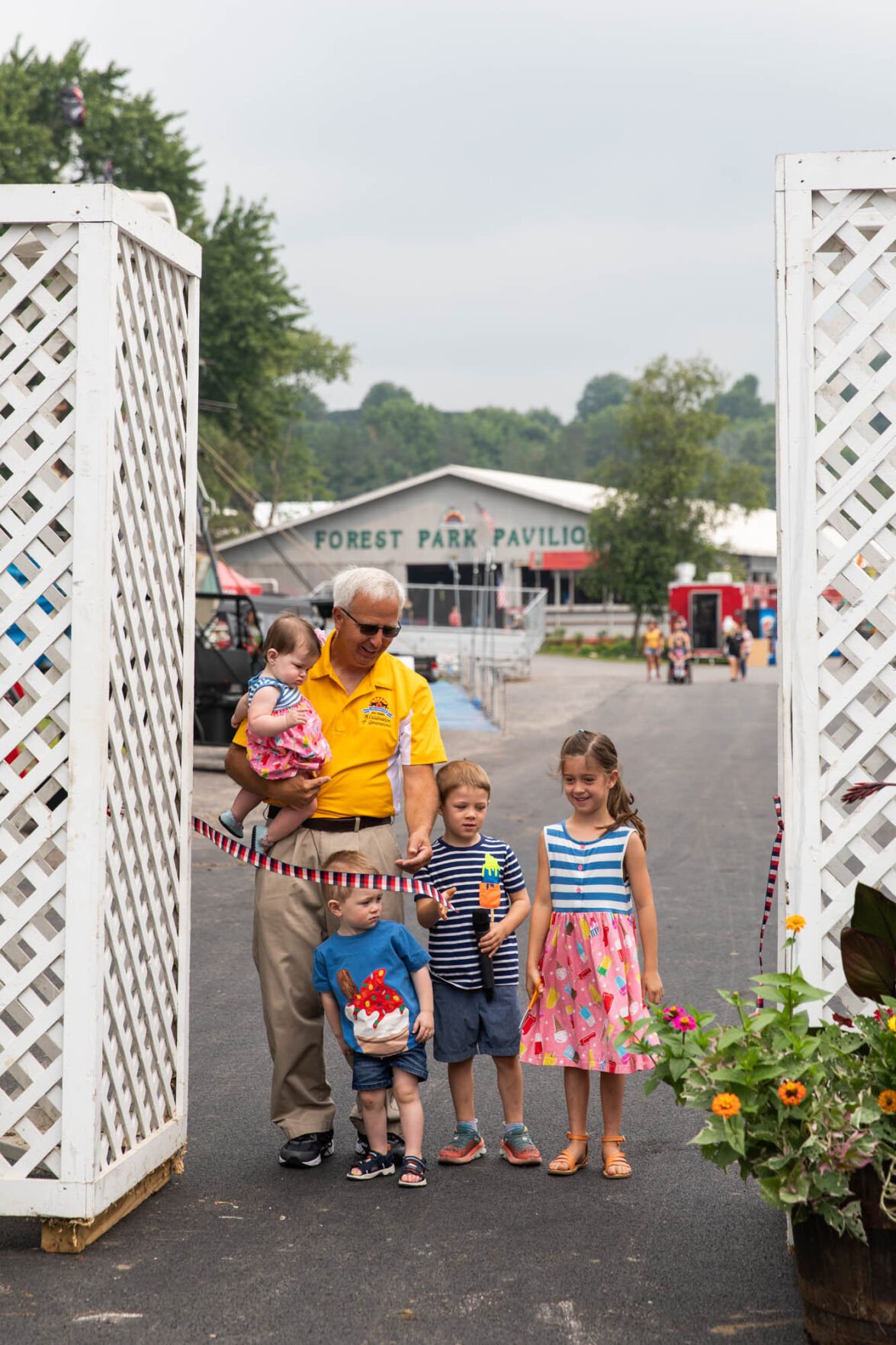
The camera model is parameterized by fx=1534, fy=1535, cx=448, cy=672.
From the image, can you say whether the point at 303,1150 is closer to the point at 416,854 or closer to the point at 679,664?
the point at 416,854

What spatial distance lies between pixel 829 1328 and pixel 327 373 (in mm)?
89931

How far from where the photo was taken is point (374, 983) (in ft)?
15.7

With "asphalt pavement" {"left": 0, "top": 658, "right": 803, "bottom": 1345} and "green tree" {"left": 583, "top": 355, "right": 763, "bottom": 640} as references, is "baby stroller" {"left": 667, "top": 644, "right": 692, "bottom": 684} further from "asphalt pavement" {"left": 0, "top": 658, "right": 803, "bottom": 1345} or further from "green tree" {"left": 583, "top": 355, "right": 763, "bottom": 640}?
"asphalt pavement" {"left": 0, "top": 658, "right": 803, "bottom": 1345}

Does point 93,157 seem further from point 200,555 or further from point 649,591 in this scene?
point 649,591

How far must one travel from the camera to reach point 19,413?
4.25 metres

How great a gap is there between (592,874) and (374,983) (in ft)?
2.54

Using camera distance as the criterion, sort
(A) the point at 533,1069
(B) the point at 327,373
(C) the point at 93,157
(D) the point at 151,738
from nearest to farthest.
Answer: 1. (D) the point at 151,738
2. (A) the point at 533,1069
3. (C) the point at 93,157
4. (B) the point at 327,373

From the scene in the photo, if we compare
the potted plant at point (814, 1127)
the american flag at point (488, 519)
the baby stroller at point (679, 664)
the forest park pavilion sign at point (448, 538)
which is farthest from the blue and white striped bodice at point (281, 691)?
the american flag at point (488, 519)

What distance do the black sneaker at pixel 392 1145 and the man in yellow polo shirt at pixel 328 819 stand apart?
12 cm

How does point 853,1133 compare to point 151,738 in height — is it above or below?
below

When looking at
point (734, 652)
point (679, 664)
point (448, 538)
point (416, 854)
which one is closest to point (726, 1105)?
point (416, 854)

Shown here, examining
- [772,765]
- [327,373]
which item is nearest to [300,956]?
[772,765]

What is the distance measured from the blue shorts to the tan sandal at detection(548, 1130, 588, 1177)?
349mm

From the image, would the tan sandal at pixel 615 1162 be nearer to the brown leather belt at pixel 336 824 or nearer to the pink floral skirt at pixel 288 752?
the brown leather belt at pixel 336 824
